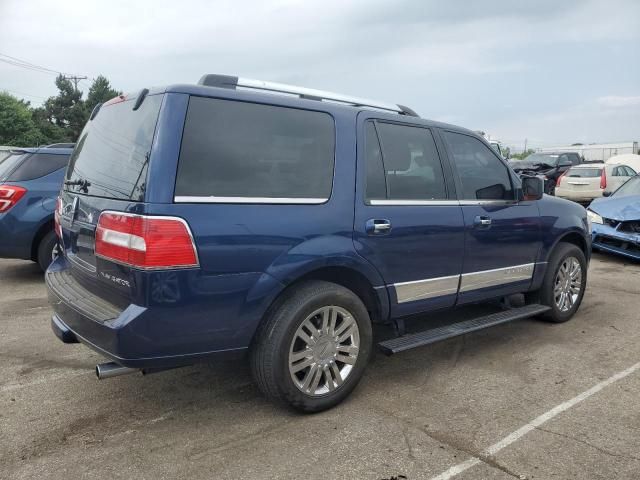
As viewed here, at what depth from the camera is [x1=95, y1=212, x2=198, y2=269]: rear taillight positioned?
2.62 metres

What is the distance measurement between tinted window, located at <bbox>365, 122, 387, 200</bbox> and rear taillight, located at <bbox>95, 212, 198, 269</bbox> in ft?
4.20

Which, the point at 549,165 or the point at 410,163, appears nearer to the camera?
the point at 410,163

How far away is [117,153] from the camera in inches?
121

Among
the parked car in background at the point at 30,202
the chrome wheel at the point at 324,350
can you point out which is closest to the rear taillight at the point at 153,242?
the chrome wheel at the point at 324,350

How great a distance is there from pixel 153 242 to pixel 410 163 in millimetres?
1965

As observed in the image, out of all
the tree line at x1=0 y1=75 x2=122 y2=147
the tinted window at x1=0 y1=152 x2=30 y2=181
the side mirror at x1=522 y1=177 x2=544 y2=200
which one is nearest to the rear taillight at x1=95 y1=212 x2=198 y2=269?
the side mirror at x1=522 y1=177 x2=544 y2=200

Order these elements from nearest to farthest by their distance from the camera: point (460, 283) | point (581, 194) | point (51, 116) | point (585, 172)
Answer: point (460, 283)
point (581, 194)
point (585, 172)
point (51, 116)

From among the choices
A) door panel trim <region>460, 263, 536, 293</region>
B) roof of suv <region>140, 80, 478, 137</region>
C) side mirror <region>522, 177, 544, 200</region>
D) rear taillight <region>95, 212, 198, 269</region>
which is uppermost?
roof of suv <region>140, 80, 478, 137</region>

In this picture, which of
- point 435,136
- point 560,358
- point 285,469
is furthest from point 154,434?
point 560,358

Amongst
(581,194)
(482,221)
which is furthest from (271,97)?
(581,194)

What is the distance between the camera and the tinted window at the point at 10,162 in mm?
6583

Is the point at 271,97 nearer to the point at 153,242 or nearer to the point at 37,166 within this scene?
the point at 153,242

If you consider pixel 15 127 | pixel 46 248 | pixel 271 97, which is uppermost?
pixel 15 127

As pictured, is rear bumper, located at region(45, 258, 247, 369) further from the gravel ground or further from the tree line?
Result: the tree line
